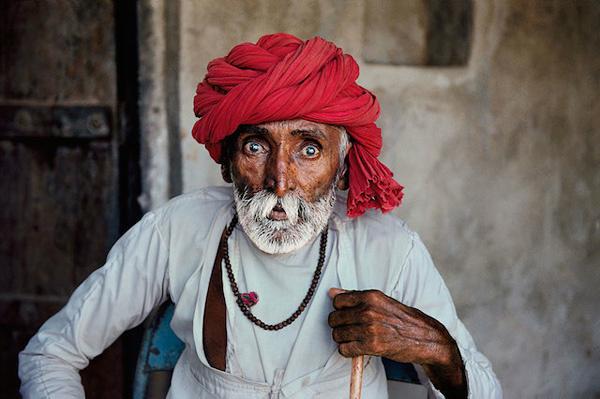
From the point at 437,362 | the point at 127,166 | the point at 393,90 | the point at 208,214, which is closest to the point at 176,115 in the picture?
the point at 127,166

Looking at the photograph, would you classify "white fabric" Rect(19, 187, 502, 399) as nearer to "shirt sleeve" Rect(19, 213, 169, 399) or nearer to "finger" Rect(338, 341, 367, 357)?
"shirt sleeve" Rect(19, 213, 169, 399)

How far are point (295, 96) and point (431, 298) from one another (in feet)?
2.36

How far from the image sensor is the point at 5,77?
3.05 m

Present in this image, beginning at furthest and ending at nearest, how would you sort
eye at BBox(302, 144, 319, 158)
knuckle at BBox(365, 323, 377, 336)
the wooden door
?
the wooden door < eye at BBox(302, 144, 319, 158) < knuckle at BBox(365, 323, 377, 336)

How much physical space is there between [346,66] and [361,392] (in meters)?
0.93

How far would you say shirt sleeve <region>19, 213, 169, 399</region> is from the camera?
92.0 inches

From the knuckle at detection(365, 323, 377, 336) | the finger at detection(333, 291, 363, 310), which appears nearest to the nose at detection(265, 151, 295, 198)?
the finger at detection(333, 291, 363, 310)

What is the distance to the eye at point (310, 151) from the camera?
2.30 m

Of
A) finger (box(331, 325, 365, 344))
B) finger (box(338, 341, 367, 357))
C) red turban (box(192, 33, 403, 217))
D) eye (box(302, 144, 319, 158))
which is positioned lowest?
finger (box(338, 341, 367, 357))

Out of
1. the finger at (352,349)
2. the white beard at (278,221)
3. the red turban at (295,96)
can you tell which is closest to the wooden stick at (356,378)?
the finger at (352,349)

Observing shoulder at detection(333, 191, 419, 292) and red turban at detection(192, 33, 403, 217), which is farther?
shoulder at detection(333, 191, 419, 292)

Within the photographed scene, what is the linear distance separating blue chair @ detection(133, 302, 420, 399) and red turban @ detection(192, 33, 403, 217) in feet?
1.71

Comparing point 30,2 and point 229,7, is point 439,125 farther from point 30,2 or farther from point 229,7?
point 30,2

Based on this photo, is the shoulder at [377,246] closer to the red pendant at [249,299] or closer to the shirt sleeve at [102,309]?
the red pendant at [249,299]
